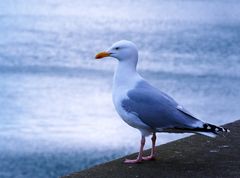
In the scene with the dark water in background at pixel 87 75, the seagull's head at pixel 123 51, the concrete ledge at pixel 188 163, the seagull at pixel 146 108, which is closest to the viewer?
the concrete ledge at pixel 188 163

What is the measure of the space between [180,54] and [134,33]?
2898mm

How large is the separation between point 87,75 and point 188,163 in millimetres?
7744

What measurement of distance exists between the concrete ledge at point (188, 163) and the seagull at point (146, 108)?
14cm

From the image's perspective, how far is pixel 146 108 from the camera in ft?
13.5

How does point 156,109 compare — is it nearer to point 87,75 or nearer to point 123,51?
point 123,51

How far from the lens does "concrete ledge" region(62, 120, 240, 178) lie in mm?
3838

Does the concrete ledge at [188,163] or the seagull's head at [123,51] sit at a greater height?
the seagull's head at [123,51]

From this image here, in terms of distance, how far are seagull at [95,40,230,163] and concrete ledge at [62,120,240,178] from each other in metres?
0.14

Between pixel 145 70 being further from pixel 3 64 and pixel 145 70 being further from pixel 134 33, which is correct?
pixel 134 33

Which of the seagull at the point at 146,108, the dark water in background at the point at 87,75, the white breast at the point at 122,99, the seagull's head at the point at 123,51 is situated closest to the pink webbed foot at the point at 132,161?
the seagull at the point at 146,108

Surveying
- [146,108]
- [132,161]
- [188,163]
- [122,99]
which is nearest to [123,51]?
[122,99]

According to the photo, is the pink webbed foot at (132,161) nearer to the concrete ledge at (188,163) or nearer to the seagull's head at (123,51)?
the concrete ledge at (188,163)

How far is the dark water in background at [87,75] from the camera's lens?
295 inches

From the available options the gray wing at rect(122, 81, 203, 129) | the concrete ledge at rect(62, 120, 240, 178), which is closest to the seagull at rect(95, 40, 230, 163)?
the gray wing at rect(122, 81, 203, 129)
